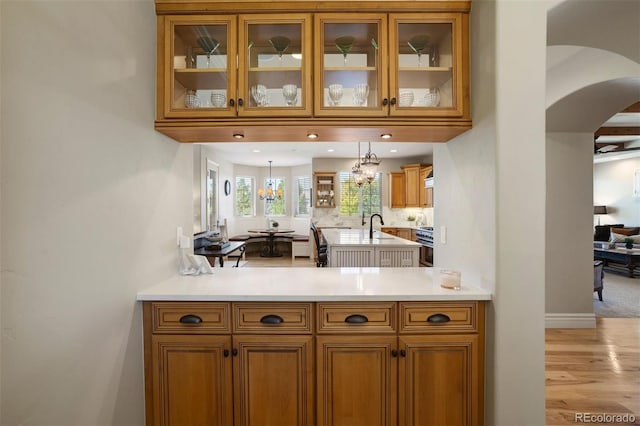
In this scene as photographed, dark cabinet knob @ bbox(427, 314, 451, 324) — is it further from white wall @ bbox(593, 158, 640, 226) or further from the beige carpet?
white wall @ bbox(593, 158, 640, 226)

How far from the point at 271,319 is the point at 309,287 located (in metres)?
0.28

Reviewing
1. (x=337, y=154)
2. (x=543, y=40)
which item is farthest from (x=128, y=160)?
(x=337, y=154)

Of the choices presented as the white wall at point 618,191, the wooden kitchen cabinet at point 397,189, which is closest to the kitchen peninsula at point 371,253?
the wooden kitchen cabinet at point 397,189

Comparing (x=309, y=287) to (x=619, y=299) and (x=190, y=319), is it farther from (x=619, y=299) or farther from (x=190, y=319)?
(x=619, y=299)

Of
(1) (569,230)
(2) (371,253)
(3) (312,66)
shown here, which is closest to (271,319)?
(3) (312,66)

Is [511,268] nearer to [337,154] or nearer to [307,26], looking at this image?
[307,26]

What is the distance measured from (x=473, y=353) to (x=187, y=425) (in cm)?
162

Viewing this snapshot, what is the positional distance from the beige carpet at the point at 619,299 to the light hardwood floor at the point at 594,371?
1.10 feet

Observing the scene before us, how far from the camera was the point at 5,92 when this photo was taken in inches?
38.0

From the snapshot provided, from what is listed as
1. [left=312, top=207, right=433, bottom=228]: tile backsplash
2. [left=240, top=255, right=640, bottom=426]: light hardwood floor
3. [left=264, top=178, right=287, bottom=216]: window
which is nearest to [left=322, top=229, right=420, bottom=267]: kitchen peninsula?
[left=240, top=255, right=640, bottom=426]: light hardwood floor

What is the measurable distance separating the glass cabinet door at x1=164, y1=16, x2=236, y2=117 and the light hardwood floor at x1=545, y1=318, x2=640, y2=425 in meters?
3.03

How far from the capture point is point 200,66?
182 centimetres

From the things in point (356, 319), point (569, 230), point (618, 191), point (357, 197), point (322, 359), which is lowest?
point (322, 359)

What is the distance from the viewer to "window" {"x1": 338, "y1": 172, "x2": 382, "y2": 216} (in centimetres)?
828
